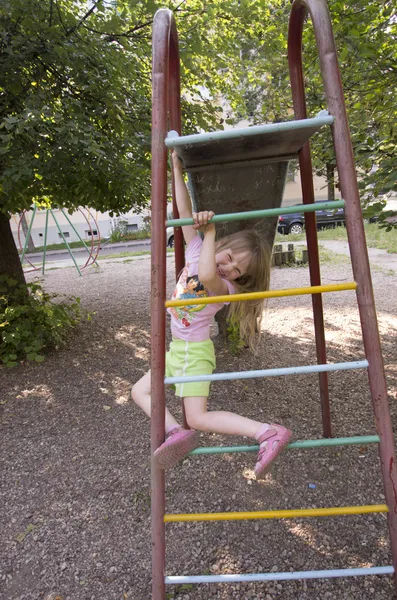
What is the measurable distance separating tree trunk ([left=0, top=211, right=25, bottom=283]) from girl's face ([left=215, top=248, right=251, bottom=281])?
125 inches

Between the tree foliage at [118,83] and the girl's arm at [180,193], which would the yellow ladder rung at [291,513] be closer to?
the girl's arm at [180,193]

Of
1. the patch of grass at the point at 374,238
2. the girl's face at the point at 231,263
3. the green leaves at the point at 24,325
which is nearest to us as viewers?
the girl's face at the point at 231,263

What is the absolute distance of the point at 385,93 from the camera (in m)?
3.39

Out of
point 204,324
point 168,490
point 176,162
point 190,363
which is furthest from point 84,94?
point 168,490

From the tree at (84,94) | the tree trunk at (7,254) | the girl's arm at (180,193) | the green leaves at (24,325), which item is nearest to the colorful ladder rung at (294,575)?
the girl's arm at (180,193)

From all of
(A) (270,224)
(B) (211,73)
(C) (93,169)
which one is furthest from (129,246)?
(A) (270,224)

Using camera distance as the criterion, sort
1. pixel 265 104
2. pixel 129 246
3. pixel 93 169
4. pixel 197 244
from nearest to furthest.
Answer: pixel 197 244, pixel 93 169, pixel 265 104, pixel 129 246

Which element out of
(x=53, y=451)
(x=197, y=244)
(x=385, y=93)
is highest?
(x=385, y=93)

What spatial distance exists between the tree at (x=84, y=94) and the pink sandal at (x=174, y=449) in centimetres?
213

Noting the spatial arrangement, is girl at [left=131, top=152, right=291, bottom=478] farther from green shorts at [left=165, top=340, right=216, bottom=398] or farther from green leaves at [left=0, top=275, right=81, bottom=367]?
green leaves at [left=0, top=275, right=81, bottom=367]

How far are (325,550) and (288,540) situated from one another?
15 cm

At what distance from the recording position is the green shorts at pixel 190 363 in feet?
5.29

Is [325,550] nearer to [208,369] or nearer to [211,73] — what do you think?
[208,369]

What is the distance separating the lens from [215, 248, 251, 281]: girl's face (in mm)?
1721
